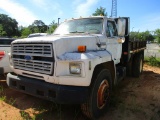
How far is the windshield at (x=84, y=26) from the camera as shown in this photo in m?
4.78

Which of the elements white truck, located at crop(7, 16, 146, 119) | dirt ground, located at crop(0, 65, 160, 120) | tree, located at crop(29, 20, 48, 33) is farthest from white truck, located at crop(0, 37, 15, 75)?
tree, located at crop(29, 20, 48, 33)

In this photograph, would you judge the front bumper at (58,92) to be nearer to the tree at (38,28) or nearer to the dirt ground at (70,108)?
the dirt ground at (70,108)

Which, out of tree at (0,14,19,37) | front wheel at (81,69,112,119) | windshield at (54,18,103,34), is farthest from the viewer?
tree at (0,14,19,37)

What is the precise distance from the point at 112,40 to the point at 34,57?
2226 millimetres

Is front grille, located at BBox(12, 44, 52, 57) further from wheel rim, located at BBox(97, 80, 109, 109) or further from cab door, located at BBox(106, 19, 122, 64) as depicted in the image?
cab door, located at BBox(106, 19, 122, 64)

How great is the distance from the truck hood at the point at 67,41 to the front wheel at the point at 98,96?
67 centimetres

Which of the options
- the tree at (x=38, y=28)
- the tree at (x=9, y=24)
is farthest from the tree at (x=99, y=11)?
the tree at (x=9, y=24)

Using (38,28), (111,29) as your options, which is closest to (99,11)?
(111,29)

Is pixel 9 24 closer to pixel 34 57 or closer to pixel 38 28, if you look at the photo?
pixel 38 28

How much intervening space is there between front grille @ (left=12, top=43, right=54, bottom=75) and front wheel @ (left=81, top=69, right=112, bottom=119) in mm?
941

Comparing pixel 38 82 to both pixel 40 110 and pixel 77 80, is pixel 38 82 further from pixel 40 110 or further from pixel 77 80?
pixel 40 110

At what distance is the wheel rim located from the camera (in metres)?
3.98

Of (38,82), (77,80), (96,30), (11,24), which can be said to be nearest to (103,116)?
(77,80)

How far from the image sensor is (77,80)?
3.32m
